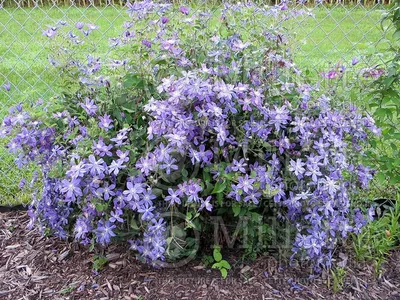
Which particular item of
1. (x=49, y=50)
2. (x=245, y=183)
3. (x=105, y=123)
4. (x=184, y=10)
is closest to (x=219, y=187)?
(x=245, y=183)

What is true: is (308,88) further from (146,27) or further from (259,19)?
(146,27)

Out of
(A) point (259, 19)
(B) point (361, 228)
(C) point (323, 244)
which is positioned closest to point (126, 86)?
(A) point (259, 19)

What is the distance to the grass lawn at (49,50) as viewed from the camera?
3.17 meters

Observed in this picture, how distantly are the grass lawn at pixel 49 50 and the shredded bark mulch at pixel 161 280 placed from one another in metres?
0.78

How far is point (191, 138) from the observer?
203 centimetres

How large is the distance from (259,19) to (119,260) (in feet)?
4.60

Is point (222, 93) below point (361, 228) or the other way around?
the other way around

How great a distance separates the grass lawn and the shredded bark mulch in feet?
2.57

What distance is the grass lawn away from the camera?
317 centimetres

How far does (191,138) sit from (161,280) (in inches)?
30.7

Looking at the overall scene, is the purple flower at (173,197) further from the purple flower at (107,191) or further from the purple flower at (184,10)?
the purple flower at (184,10)

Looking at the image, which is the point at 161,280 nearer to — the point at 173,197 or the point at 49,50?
the point at 173,197

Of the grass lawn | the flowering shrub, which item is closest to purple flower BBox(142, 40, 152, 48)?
the flowering shrub

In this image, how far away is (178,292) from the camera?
2.31 metres
